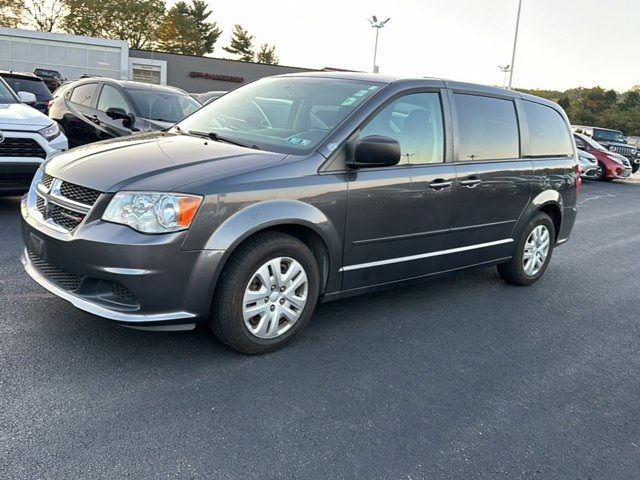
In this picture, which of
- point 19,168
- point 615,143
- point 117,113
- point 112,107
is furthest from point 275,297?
point 615,143

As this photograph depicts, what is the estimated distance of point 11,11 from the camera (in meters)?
52.1

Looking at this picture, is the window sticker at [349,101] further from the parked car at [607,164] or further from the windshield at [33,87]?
the parked car at [607,164]

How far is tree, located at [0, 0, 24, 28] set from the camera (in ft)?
169

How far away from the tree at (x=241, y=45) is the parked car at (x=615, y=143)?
64092 mm

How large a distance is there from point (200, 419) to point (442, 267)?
2490 millimetres

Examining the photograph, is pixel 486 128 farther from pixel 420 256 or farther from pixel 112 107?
pixel 112 107

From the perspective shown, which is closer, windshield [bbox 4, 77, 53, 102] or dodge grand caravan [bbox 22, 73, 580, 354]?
dodge grand caravan [bbox 22, 73, 580, 354]

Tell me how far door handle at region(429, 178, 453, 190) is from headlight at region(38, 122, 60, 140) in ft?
14.7

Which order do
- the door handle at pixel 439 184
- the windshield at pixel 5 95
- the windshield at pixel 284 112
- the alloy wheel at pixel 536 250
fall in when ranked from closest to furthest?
1. the windshield at pixel 284 112
2. the door handle at pixel 439 184
3. the alloy wheel at pixel 536 250
4. the windshield at pixel 5 95

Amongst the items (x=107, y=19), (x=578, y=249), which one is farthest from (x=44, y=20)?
(x=578, y=249)

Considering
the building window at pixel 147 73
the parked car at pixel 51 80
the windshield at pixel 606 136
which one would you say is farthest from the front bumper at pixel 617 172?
the building window at pixel 147 73

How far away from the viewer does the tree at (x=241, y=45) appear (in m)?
81.6

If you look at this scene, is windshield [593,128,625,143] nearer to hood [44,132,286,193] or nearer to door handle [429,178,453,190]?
door handle [429,178,453,190]

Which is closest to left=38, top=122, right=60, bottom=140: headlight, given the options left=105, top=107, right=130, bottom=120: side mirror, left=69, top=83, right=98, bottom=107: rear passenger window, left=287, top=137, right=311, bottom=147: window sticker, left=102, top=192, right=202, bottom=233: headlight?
left=105, top=107, right=130, bottom=120: side mirror
